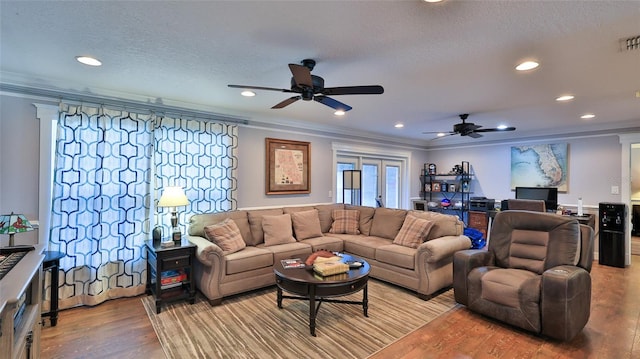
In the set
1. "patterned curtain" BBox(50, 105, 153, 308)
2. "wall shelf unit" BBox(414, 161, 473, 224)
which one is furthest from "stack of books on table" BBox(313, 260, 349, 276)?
"wall shelf unit" BBox(414, 161, 473, 224)

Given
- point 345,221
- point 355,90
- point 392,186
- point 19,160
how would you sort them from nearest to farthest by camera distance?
point 355,90
point 19,160
point 345,221
point 392,186

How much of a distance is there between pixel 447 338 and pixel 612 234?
4232 mm

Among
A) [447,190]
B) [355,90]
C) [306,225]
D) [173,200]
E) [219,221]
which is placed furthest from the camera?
[447,190]

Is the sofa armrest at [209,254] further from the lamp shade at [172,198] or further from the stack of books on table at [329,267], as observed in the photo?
the stack of books on table at [329,267]

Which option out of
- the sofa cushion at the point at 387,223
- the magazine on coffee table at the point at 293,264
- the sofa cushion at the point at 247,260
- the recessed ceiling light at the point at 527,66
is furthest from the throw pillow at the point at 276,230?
the recessed ceiling light at the point at 527,66

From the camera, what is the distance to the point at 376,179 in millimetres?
6582

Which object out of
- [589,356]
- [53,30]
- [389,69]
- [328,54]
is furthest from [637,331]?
[53,30]

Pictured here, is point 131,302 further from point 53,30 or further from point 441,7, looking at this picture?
point 441,7

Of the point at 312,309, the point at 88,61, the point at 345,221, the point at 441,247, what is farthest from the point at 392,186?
the point at 88,61

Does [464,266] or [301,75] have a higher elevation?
[301,75]

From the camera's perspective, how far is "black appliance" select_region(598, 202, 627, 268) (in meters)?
4.66

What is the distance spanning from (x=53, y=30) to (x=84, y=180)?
69.8 inches

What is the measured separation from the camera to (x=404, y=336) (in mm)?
2602

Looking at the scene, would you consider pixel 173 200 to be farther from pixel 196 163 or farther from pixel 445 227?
pixel 445 227
